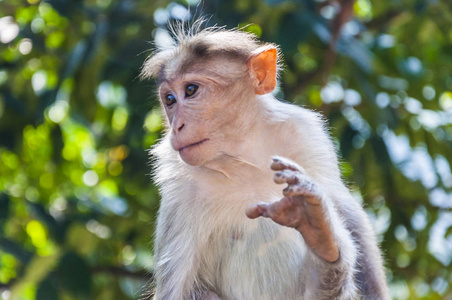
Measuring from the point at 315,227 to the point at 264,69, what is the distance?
122cm

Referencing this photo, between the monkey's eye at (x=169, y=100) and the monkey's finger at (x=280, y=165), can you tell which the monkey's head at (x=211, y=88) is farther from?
the monkey's finger at (x=280, y=165)

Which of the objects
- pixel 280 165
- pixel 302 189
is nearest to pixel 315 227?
pixel 302 189

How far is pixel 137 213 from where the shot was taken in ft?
19.6

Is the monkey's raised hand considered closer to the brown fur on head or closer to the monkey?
the monkey

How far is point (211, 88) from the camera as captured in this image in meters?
3.76

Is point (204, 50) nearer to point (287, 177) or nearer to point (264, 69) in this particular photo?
point (264, 69)

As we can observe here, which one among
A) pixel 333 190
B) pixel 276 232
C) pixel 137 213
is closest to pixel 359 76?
pixel 333 190

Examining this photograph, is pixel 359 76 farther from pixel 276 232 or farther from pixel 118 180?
pixel 118 180

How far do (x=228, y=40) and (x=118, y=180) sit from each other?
282 cm

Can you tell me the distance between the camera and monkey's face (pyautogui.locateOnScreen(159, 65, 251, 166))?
11.6 ft

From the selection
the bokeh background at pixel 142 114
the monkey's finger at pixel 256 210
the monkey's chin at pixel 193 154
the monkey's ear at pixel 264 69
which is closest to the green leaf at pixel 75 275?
the bokeh background at pixel 142 114

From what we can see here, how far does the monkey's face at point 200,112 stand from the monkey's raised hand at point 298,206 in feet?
2.45

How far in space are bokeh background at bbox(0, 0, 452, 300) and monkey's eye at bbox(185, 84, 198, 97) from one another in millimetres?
1111

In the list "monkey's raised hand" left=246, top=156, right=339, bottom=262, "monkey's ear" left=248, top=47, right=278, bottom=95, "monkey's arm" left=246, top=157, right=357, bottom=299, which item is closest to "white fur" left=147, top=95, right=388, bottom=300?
"monkey's ear" left=248, top=47, right=278, bottom=95
